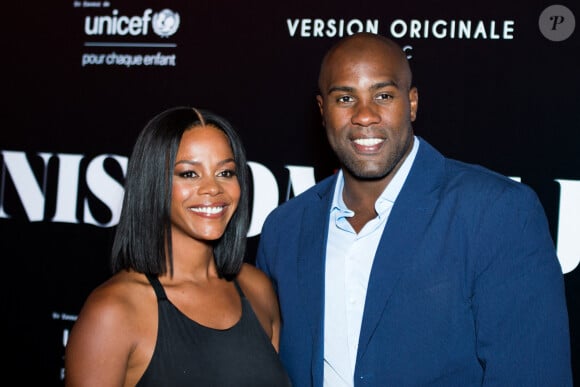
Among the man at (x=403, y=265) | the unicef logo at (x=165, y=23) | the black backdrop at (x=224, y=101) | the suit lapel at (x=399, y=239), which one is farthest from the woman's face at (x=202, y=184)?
the unicef logo at (x=165, y=23)

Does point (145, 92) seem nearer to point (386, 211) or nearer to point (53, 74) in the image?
point (53, 74)

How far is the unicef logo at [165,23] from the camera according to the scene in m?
3.21

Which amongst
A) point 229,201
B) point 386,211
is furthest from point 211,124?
point 386,211

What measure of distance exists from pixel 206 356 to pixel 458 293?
69cm

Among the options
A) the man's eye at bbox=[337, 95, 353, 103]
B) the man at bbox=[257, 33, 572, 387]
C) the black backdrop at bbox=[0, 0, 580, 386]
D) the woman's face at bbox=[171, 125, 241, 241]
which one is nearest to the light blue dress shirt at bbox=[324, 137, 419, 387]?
the man at bbox=[257, 33, 572, 387]

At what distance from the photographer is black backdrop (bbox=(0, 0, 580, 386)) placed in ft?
8.68

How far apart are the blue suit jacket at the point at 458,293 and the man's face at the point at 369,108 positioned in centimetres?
10

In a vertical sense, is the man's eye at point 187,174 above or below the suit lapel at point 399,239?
above

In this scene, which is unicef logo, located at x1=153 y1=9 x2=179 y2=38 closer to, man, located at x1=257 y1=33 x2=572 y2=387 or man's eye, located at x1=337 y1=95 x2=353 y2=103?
man, located at x1=257 y1=33 x2=572 y2=387

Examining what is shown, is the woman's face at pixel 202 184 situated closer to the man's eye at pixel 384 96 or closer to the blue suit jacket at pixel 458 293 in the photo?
the blue suit jacket at pixel 458 293

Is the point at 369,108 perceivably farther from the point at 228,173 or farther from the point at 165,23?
the point at 165,23

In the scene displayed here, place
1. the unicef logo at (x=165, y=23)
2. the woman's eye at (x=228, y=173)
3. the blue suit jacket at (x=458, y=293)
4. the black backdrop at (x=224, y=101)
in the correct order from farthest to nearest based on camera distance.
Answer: the unicef logo at (x=165, y=23)
the black backdrop at (x=224, y=101)
the woman's eye at (x=228, y=173)
the blue suit jacket at (x=458, y=293)

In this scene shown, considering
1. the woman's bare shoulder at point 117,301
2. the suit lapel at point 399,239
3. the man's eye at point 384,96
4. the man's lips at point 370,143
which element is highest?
the man's eye at point 384,96

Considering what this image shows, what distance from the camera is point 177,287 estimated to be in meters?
1.94
